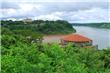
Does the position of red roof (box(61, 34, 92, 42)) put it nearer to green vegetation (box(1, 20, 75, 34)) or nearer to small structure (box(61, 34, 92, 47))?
small structure (box(61, 34, 92, 47))

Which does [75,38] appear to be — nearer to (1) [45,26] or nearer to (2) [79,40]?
(2) [79,40]

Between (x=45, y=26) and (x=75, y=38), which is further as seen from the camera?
(x=75, y=38)

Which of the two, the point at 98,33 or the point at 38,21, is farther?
the point at 98,33

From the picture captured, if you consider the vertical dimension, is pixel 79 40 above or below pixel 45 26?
below

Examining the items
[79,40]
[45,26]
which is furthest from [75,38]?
[45,26]

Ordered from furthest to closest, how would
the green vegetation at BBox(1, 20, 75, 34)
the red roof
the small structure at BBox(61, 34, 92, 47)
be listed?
the red roof, the small structure at BBox(61, 34, 92, 47), the green vegetation at BBox(1, 20, 75, 34)

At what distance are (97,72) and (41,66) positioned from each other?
1.25m

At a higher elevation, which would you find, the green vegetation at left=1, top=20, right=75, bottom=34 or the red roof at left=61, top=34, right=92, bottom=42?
the green vegetation at left=1, top=20, right=75, bottom=34

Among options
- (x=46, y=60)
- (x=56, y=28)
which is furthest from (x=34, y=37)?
(x=46, y=60)

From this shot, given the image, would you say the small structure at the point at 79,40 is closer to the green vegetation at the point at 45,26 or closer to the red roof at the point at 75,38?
the red roof at the point at 75,38

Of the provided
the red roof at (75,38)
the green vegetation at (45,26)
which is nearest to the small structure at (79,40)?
the red roof at (75,38)

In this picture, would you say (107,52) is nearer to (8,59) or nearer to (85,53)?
(85,53)

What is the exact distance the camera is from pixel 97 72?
12.9ft

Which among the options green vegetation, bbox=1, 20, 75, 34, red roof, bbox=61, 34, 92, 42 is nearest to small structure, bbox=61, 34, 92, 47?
red roof, bbox=61, 34, 92, 42
